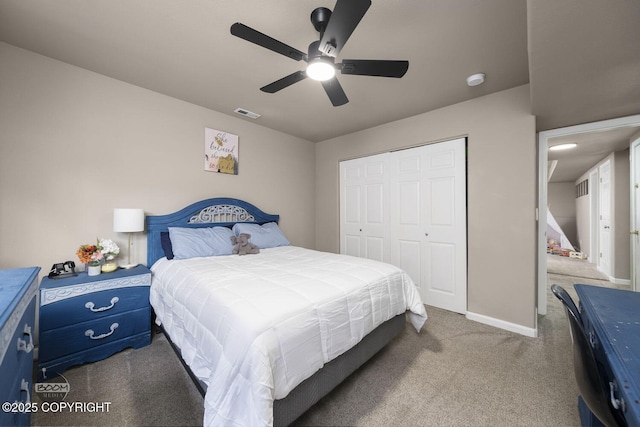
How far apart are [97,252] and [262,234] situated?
1631 mm

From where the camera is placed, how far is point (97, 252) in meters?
2.14

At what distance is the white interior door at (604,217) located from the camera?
4.26 metres

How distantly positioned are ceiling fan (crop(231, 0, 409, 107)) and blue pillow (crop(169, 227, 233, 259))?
177 centimetres

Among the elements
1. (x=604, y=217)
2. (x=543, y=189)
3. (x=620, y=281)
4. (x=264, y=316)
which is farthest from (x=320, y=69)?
(x=604, y=217)

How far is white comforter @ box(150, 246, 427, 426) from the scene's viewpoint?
43.8 inches

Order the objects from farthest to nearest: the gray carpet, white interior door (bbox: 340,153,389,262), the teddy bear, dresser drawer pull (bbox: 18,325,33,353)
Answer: white interior door (bbox: 340,153,389,262)
the teddy bear
the gray carpet
dresser drawer pull (bbox: 18,325,33,353)

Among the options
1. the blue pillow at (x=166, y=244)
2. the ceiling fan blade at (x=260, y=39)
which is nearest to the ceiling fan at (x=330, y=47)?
the ceiling fan blade at (x=260, y=39)

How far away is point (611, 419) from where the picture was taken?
2.78 feet

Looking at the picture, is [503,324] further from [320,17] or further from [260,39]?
[260,39]

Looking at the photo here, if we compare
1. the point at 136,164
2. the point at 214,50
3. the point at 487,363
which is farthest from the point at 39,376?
the point at 487,363

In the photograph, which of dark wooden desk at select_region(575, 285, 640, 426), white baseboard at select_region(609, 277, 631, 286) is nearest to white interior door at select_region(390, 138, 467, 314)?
dark wooden desk at select_region(575, 285, 640, 426)

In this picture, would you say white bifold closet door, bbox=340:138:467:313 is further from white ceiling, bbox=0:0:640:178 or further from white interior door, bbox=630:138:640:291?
white interior door, bbox=630:138:640:291

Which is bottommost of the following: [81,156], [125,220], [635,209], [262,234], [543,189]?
[262,234]

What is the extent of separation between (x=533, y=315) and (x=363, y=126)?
3.07 meters
